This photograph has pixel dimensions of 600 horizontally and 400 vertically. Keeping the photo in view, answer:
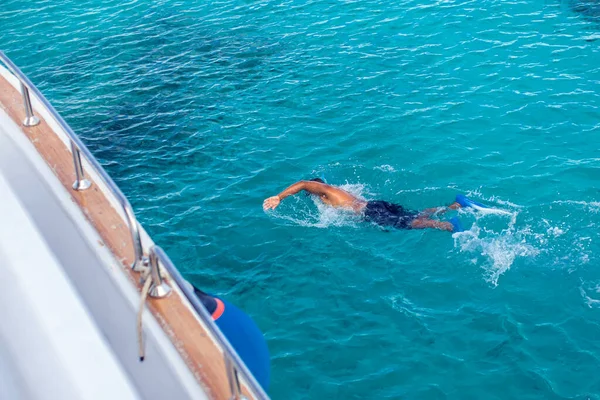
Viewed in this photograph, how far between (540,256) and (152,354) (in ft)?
23.0

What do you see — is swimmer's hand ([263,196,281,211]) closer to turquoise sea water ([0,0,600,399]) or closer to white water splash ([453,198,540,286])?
turquoise sea water ([0,0,600,399])

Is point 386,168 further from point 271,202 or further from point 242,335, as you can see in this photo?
point 242,335

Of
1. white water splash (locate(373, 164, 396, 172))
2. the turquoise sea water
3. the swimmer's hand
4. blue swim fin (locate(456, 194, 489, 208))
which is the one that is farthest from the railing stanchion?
white water splash (locate(373, 164, 396, 172))

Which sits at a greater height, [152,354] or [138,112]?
[152,354]

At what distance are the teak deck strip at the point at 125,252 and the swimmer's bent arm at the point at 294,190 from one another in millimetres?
4611

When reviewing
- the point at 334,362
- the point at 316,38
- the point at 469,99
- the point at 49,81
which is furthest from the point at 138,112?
the point at 334,362

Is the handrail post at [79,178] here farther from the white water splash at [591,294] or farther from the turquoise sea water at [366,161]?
the white water splash at [591,294]

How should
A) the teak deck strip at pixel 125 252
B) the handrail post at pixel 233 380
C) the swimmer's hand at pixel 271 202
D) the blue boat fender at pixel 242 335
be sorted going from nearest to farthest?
1. the handrail post at pixel 233 380
2. the teak deck strip at pixel 125 252
3. the blue boat fender at pixel 242 335
4. the swimmer's hand at pixel 271 202

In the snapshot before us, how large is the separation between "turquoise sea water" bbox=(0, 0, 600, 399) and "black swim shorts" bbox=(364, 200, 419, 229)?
0.54 ft

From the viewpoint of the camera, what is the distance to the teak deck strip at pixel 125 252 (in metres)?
4.05

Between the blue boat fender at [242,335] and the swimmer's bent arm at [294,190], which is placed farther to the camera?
the swimmer's bent arm at [294,190]

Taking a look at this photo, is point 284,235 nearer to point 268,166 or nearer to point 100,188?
point 268,166

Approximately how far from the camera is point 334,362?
8242mm

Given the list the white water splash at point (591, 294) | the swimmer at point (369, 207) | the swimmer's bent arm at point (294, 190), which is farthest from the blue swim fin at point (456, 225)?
the swimmer's bent arm at point (294, 190)
